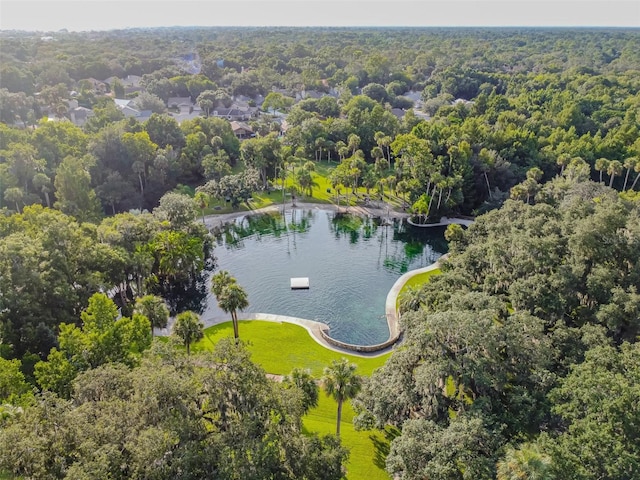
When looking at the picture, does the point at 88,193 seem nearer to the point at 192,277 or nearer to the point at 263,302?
Answer: the point at 192,277

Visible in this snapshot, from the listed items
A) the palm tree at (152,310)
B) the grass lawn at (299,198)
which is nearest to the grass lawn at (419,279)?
the grass lawn at (299,198)

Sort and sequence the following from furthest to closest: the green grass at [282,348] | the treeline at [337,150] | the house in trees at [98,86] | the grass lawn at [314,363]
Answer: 1. the house in trees at [98,86]
2. the treeline at [337,150]
3. the green grass at [282,348]
4. the grass lawn at [314,363]

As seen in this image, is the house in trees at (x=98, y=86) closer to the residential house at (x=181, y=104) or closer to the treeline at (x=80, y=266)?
the residential house at (x=181, y=104)

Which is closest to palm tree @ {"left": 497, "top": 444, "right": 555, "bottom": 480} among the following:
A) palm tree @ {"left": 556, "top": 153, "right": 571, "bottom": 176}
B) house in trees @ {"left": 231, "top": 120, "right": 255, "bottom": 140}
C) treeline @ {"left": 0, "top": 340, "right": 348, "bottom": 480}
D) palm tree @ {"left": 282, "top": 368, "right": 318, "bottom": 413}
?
treeline @ {"left": 0, "top": 340, "right": 348, "bottom": 480}

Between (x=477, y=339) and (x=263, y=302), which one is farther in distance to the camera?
(x=263, y=302)

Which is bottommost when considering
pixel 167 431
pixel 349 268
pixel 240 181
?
pixel 349 268

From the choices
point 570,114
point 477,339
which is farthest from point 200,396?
point 570,114
